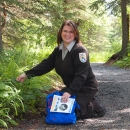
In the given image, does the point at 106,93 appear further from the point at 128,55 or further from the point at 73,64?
the point at 128,55

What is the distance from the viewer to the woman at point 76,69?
3.75m

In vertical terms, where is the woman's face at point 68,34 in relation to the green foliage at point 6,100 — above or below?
above

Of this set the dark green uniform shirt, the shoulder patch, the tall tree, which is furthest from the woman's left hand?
the tall tree

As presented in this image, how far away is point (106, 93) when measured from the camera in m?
5.91

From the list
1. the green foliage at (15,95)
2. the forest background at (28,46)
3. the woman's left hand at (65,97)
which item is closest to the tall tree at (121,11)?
the forest background at (28,46)

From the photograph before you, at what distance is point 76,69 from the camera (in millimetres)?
3807

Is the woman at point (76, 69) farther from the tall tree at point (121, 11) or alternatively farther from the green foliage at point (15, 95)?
the tall tree at point (121, 11)

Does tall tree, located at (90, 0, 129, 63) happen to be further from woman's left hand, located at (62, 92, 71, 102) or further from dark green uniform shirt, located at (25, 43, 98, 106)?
woman's left hand, located at (62, 92, 71, 102)

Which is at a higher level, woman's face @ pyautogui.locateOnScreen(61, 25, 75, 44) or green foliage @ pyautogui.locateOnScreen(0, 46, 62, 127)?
woman's face @ pyautogui.locateOnScreen(61, 25, 75, 44)

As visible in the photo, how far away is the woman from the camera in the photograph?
375cm

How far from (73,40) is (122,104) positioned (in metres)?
1.70

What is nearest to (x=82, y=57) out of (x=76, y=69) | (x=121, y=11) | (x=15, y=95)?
(x=76, y=69)

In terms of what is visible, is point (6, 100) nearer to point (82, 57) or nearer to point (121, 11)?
point (82, 57)

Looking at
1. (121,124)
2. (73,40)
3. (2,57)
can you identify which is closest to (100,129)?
(121,124)
